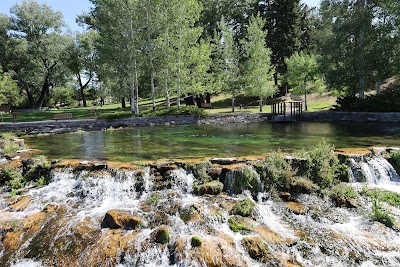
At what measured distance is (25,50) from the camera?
129 ft

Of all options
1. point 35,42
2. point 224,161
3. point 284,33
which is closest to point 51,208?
point 224,161

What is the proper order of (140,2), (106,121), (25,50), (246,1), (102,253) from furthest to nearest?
(246,1)
(25,50)
(140,2)
(106,121)
(102,253)

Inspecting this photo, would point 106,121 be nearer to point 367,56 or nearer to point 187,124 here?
point 187,124

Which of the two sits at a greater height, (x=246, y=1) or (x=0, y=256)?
(x=246, y=1)

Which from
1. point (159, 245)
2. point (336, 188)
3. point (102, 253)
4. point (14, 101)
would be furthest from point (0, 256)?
point (14, 101)

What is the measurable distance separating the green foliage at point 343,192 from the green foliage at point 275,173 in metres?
1.46

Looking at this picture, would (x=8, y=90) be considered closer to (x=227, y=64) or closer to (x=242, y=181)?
(x=227, y=64)

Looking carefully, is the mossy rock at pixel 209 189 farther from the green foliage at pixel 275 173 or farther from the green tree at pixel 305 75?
the green tree at pixel 305 75

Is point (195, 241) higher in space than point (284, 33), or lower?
lower

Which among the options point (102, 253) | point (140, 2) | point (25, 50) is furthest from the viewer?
point (25, 50)

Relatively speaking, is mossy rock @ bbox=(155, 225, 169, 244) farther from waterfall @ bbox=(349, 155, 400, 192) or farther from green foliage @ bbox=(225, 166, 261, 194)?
waterfall @ bbox=(349, 155, 400, 192)

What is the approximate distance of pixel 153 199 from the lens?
32.4 feet

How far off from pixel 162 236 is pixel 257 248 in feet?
8.03

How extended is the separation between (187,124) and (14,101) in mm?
25884
